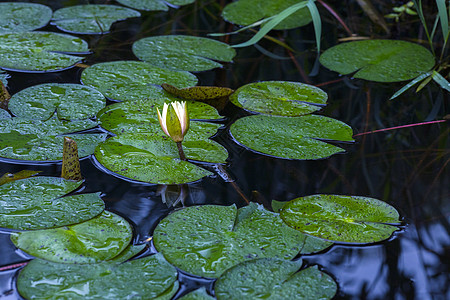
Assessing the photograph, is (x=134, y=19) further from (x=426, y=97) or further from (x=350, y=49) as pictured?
(x=426, y=97)

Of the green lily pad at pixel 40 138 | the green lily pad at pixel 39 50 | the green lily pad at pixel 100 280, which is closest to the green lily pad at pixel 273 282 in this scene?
the green lily pad at pixel 100 280

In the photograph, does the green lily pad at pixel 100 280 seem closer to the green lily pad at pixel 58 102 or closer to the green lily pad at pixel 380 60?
the green lily pad at pixel 58 102

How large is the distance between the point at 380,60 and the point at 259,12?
0.78 meters

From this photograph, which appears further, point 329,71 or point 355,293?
point 329,71

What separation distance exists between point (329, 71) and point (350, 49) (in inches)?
7.6

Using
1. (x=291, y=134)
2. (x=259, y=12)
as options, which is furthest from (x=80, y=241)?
(x=259, y=12)

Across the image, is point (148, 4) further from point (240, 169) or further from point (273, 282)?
point (273, 282)

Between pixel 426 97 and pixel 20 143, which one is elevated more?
pixel 426 97

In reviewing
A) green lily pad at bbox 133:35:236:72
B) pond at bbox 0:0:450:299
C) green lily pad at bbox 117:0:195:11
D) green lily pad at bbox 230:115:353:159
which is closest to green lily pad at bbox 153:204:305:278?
pond at bbox 0:0:450:299

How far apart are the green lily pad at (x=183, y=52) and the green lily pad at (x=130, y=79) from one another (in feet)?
0.25

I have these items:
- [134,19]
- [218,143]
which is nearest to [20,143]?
[218,143]

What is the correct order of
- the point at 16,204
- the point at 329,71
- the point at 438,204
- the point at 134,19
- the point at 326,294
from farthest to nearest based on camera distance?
the point at 134,19 → the point at 329,71 → the point at 438,204 → the point at 16,204 → the point at 326,294

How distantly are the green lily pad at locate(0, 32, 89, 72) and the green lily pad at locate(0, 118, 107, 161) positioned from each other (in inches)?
18.1

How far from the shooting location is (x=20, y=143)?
4.99 ft
